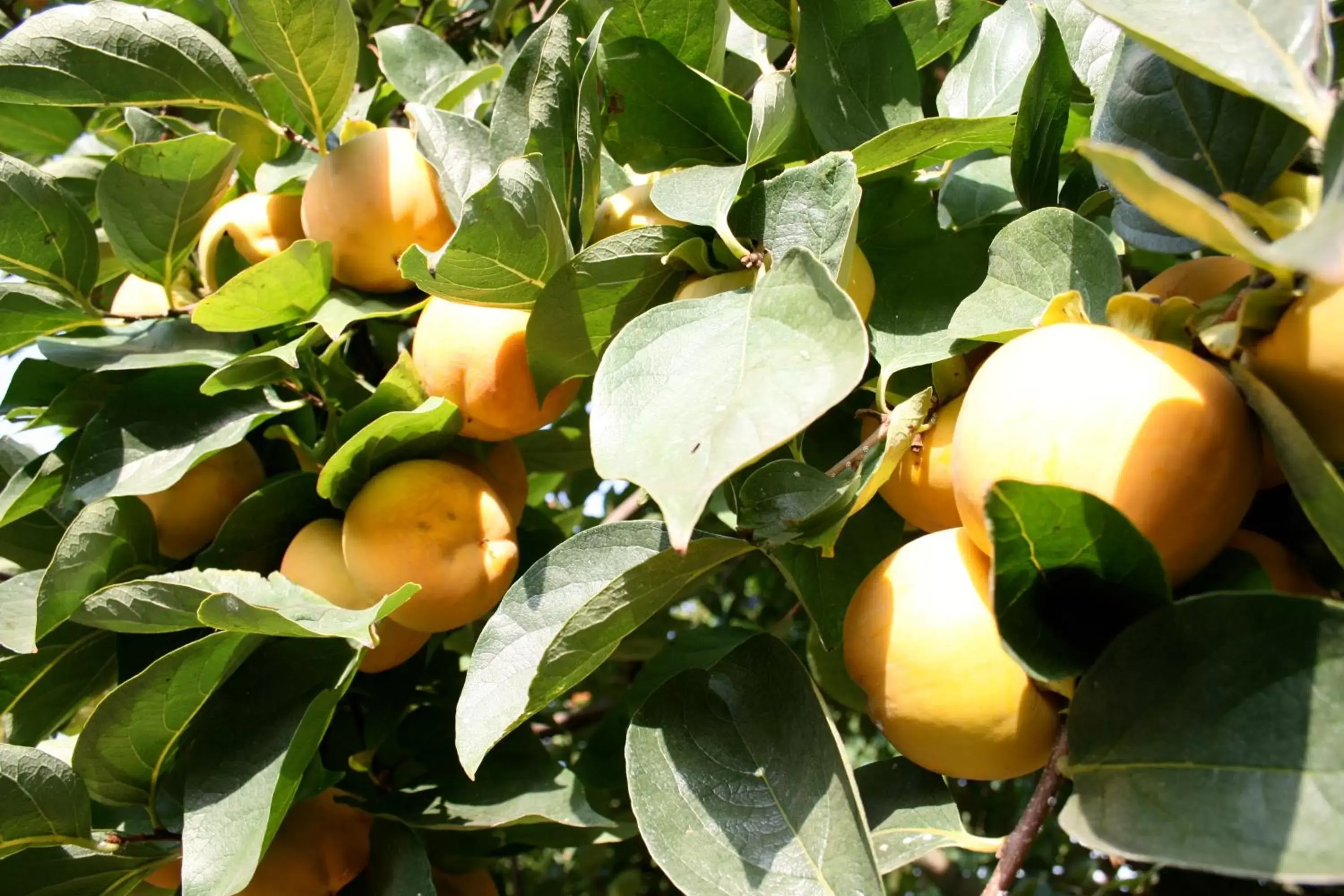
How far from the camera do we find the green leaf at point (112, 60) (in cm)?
91

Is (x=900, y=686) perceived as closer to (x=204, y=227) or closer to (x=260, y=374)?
(x=260, y=374)

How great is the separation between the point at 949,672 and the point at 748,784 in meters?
0.15

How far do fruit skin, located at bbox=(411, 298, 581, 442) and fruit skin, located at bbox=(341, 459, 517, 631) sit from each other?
0.22 feet

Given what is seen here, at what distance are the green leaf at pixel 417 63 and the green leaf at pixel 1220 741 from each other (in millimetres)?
887

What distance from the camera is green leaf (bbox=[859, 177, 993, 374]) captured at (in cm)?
74

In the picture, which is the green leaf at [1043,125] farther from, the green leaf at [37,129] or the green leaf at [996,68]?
the green leaf at [37,129]

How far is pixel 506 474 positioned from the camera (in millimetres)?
1019

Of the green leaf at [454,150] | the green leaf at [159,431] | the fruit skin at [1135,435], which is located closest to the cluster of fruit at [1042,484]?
the fruit skin at [1135,435]

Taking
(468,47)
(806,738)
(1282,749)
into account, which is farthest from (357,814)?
(468,47)

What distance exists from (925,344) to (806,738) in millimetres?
270

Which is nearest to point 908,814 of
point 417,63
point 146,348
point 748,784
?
point 748,784

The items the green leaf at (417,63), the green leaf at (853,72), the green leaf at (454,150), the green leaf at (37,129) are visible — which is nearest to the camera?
the green leaf at (853,72)

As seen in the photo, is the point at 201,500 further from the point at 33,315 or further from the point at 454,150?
the point at 454,150

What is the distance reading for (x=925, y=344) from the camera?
71 centimetres
